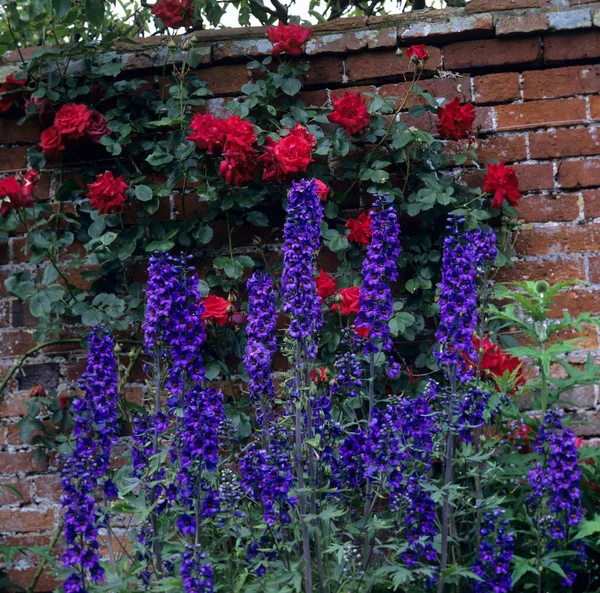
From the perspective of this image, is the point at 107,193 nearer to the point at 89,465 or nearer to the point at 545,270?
the point at 89,465

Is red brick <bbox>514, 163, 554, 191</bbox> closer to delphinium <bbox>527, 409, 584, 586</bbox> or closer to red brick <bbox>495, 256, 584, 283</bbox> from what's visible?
red brick <bbox>495, 256, 584, 283</bbox>

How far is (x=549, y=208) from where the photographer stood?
255 cm

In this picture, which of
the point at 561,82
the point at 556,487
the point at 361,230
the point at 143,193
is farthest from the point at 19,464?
the point at 561,82

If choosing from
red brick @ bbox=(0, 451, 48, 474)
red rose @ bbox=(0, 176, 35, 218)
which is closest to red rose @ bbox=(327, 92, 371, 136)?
red rose @ bbox=(0, 176, 35, 218)

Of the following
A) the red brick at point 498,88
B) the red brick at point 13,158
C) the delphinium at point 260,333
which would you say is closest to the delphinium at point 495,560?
the delphinium at point 260,333

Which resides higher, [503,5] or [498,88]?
[503,5]

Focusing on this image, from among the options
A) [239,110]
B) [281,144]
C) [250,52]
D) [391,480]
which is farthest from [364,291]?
[250,52]

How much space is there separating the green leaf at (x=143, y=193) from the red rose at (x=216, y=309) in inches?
15.0

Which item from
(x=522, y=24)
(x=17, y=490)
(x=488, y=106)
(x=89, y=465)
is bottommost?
(x=17, y=490)

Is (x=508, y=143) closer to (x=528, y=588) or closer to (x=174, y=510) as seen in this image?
(x=528, y=588)

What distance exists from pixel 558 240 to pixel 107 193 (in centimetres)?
138

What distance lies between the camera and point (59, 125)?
262cm

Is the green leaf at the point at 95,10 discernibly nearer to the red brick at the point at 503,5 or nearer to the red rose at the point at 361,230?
the red rose at the point at 361,230

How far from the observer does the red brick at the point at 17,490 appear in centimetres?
264
